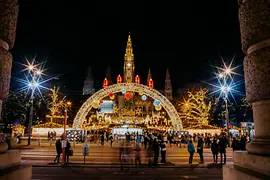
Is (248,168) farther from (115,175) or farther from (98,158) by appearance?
(98,158)

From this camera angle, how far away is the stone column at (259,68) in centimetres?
393

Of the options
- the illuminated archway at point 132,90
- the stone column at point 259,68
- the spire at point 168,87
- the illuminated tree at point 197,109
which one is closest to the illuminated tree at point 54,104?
the illuminated archway at point 132,90

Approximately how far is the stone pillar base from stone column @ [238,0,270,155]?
0.51 feet

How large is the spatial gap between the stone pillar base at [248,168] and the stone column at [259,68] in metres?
0.15

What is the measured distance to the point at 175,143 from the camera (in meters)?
29.0

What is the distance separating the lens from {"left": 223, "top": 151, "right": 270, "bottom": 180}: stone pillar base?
366 centimetres

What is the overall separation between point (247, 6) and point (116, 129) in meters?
41.3

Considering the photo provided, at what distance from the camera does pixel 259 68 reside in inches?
159

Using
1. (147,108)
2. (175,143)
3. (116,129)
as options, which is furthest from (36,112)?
(147,108)

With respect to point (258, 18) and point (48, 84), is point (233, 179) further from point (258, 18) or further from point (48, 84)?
point (48, 84)

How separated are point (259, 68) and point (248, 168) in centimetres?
186

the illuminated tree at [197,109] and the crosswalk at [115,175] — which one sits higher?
the illuminated tree at [197,109]

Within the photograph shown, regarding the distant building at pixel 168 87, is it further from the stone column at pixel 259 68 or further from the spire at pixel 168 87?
the stone column at pixel 259 68

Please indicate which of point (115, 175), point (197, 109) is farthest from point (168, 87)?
point (115, 175)
